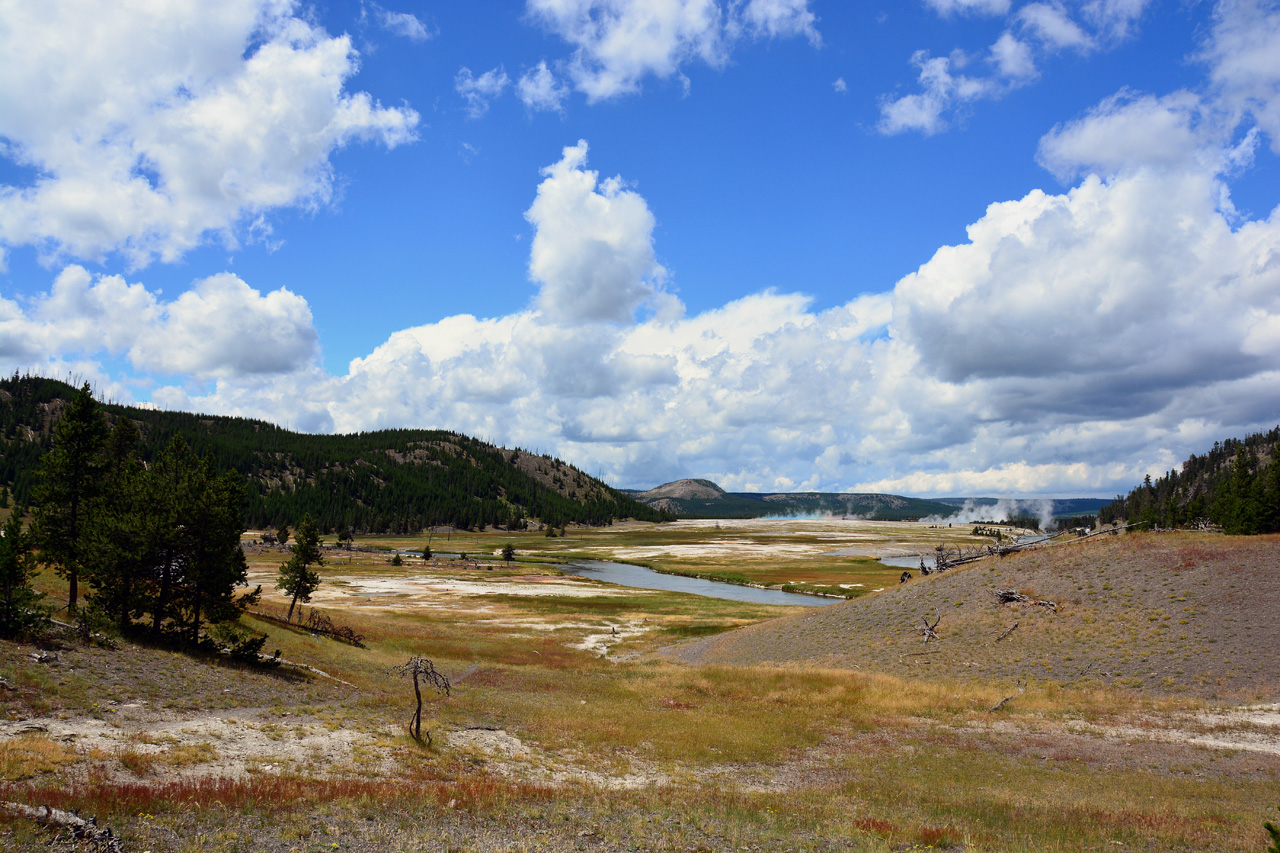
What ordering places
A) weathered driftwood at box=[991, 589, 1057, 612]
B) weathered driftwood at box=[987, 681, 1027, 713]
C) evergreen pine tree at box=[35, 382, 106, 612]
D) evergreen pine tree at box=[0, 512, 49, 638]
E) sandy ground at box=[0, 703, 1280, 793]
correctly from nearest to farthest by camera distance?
1. sandy ground at box=[0, 703, 1280, 793]
2. evergreen pine tree at box=[0, 512, 49, 638]
3. weathered driftwood at box=[987, 681, 1027, 713]
4. evergreen pine tree at box=[35, 382, 106, 612]
5. weathered driftwood at box=[991, 589, 1057, 612]

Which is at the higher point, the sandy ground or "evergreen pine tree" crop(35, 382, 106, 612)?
"evergreen pine tree" crop(35, 382, 106, 612)

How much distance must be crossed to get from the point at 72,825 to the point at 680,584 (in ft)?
371

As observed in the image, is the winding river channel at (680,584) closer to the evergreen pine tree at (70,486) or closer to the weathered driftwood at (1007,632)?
the weathered driftwood at (1007,632)

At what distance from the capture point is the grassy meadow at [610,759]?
46.8 ft

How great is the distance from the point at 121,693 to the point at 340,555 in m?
158

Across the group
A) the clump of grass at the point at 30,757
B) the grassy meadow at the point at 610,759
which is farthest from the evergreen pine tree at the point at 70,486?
the clump of grass at the point at 30,757

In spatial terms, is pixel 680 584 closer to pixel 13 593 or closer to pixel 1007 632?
pixel 1007 632

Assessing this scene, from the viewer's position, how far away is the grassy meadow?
14.3 metres

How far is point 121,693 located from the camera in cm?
2216

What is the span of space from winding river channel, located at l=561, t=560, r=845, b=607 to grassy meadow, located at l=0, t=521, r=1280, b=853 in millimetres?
42648

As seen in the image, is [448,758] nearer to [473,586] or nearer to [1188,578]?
[1188,578]

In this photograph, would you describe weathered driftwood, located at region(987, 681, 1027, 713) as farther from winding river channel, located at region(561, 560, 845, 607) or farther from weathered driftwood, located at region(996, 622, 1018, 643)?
winding river channel, located at region(561, 560, 845, 607)

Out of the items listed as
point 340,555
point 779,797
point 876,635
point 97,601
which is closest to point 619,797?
point 779,797

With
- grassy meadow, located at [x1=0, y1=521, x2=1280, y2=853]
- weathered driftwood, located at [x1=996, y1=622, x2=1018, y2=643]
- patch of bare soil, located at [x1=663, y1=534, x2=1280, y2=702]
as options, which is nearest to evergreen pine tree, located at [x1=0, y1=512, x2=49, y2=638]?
grassy meadow, located at [x1=0, y1=521, x2=1280, y2=853]
